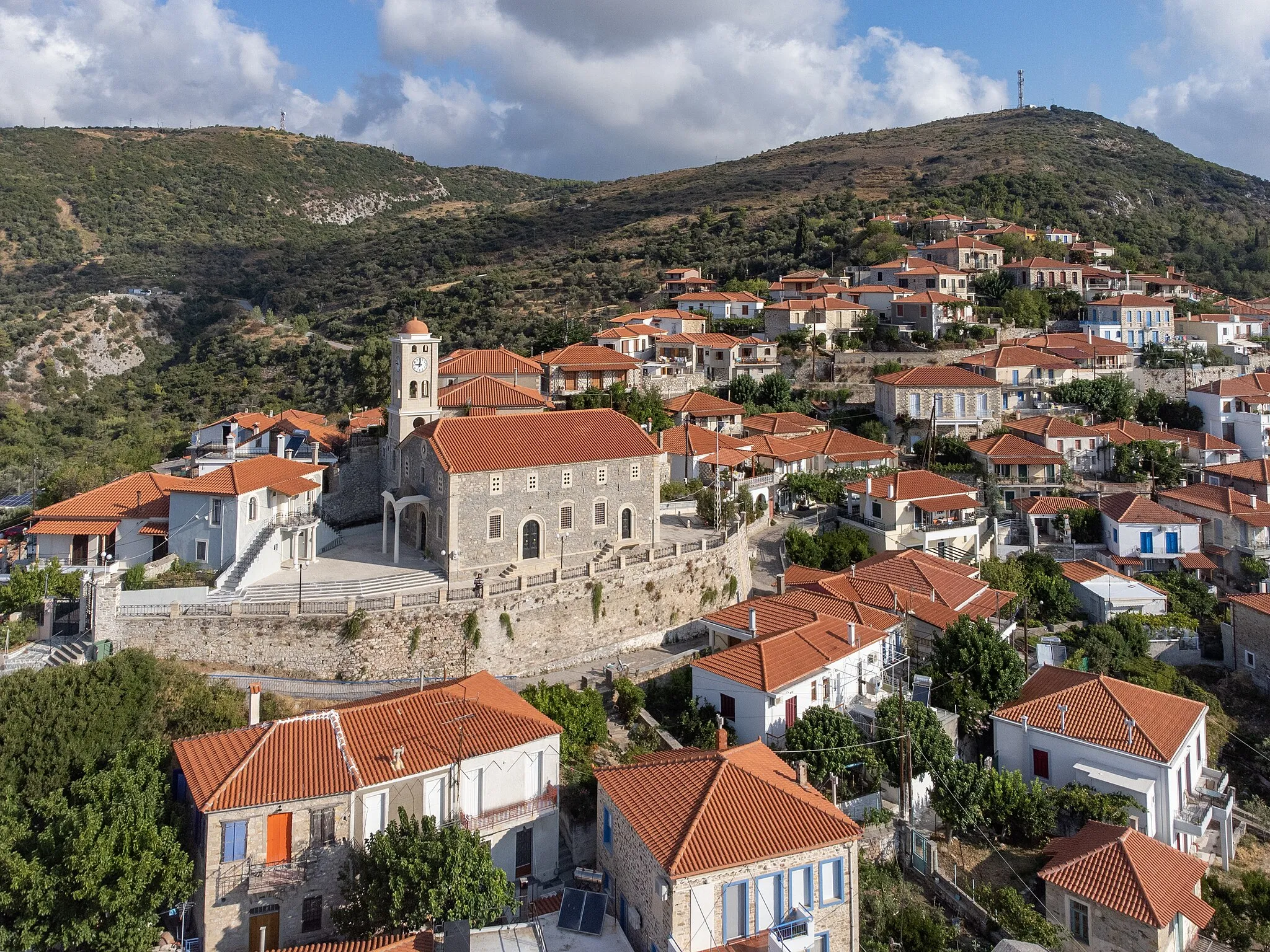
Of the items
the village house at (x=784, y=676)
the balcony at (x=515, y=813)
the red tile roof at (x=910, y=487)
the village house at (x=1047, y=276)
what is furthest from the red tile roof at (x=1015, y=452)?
the balcony at (x=515, y=813)

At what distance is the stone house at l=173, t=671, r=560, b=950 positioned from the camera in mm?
18281

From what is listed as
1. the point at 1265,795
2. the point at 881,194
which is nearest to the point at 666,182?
the point at 881,194

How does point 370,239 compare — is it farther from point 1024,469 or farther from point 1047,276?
point 1024,469

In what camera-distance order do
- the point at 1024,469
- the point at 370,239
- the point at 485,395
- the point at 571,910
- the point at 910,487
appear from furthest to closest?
the point at 370,239 → the point at 1024,469 → the point at 910,487 → the point at 485,395 → the point at 571,910

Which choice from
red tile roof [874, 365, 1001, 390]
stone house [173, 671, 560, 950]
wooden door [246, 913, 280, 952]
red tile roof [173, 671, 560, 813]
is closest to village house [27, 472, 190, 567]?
stone house [173, 671, 560, 950]

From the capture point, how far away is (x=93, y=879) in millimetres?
17312

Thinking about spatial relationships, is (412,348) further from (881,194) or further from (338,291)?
(881,194)

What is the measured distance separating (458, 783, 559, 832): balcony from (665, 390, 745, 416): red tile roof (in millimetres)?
33062

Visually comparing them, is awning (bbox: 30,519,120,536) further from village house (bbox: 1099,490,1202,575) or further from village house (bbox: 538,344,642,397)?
village house (bbox: 1099,490,1202,575)

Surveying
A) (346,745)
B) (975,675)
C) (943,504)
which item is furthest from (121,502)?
(943,504)

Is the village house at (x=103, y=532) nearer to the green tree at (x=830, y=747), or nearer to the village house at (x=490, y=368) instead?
the village house at (x=490, y=368)

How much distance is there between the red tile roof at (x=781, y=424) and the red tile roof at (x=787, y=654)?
23460 mm

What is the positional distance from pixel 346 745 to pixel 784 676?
11.5 metres

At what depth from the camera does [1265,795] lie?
92.8 ft
